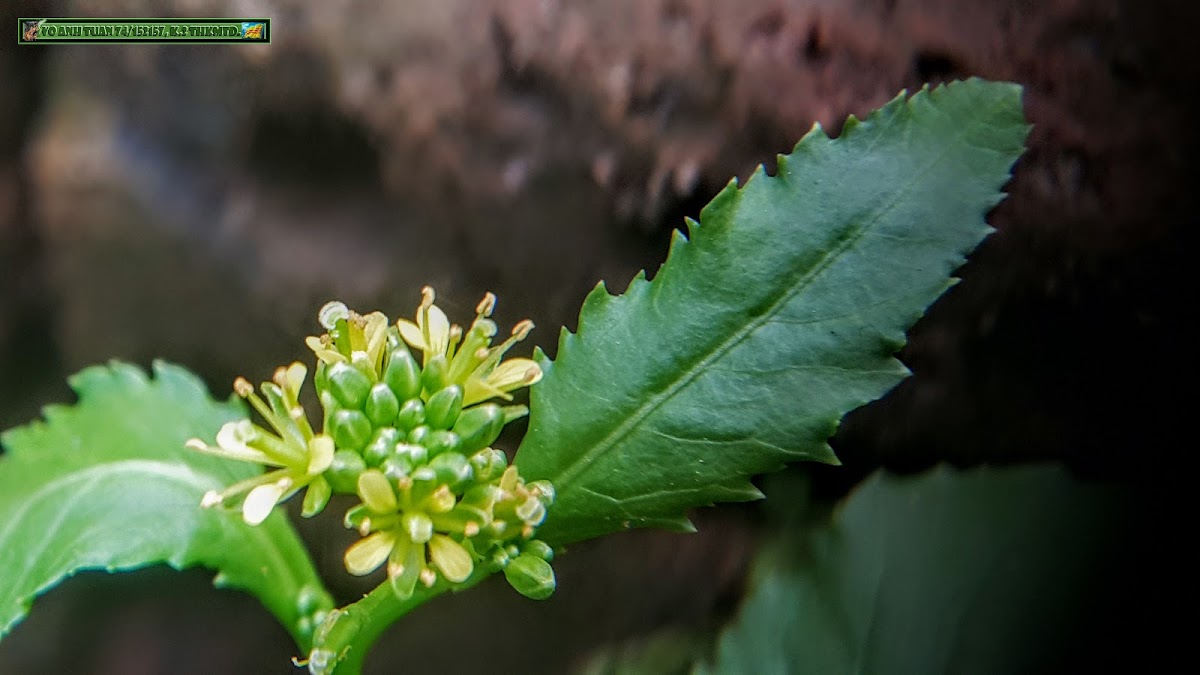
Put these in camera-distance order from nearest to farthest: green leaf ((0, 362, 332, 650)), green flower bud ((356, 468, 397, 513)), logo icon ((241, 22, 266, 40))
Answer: green flower bud ((356, 468, 397, 513)) → green leaf ((0, 362, 332, 650)) → logo icon ((241, 22, 266, 40))

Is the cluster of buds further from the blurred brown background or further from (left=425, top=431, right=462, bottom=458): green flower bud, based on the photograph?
the blurred brown background

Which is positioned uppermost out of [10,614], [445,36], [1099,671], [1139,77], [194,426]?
[445,36]

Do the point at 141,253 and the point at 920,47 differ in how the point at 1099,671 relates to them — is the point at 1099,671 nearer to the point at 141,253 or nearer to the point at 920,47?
the point at 920,47

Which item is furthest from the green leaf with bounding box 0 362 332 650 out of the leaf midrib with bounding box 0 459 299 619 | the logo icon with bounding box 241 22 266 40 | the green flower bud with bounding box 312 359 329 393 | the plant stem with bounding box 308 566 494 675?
the logo icon with bounding box 241 22 266 40

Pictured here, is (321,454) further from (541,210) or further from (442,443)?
(541,210)

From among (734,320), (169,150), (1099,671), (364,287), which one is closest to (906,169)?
(734,320)

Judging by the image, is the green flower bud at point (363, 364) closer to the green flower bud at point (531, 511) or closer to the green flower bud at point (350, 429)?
the green flower bud at point (350, 429)

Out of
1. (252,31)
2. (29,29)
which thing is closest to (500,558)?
(252,31)
